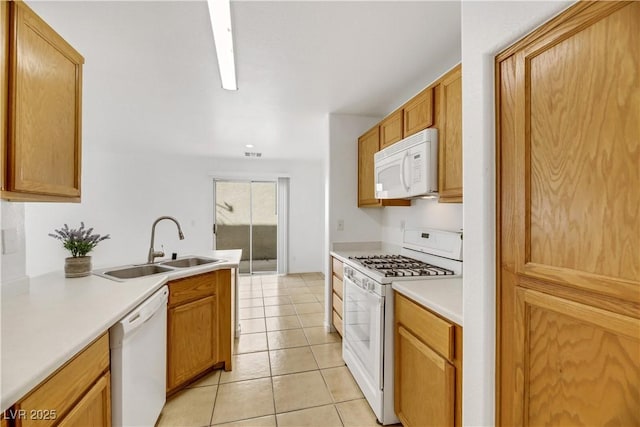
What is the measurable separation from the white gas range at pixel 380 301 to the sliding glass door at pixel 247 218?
3.60 metres

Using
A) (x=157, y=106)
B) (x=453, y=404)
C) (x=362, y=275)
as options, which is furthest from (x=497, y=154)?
(x=157, y=106)

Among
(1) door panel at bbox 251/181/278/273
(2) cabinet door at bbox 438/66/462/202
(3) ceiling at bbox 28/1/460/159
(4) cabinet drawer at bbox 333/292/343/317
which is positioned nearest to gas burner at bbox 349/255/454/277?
(2) cabinet door at bbox 438/66/462/202

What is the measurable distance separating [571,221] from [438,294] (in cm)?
78

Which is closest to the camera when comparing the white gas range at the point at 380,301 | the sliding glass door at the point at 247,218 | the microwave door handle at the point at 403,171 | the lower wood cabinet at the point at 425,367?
the lower wood cabinet at the point at 425,367

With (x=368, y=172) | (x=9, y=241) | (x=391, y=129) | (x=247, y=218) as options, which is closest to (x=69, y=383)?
(x=9, y=241)

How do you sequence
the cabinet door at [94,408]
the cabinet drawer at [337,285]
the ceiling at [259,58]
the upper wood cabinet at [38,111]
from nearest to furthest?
the cabinet door at [94,408] < the upper wood cabinet at [38,111] < the ceiling at [259,58] < the cabinet drawer at [337,285]

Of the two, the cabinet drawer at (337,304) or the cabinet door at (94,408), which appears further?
the cabinet drawer at (337,304)

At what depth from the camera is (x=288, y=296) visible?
4234mm

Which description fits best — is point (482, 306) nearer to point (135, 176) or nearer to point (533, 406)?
point (533, 406)

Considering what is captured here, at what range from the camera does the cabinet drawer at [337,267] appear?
264 cm

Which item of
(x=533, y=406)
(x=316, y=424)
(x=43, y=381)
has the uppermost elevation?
(x=43, y=381)

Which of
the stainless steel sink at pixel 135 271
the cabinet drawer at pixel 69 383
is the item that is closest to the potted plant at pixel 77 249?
the stainless steel sink at pixel 135 271

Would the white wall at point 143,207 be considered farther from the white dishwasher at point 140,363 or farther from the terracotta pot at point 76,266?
the white dishwasher at point 140,363

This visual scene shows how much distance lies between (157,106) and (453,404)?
3.44 m
